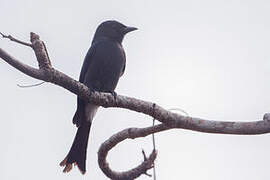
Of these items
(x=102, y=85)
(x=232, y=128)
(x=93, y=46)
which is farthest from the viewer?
(x=93, y=46)

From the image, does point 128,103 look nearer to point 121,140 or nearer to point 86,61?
point 121,140

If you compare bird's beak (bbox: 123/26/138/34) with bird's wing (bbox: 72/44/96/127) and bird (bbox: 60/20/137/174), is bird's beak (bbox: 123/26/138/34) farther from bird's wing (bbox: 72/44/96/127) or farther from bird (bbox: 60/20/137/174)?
bird's wing (bbox: 72/44/96/127)

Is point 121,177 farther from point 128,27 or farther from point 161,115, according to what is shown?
point 128,27

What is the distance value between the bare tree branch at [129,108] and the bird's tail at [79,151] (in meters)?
0.73

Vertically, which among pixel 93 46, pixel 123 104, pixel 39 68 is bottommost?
pixel 123 104

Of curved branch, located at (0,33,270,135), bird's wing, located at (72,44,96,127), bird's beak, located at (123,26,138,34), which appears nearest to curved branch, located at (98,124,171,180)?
curved branch, located at (0,33,270,135)

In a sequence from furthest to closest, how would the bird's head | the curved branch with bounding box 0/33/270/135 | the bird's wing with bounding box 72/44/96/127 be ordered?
the bird's head
the bird's wing with bounding box 72/44/96/127
the curved branch with bounding box 0/33/270/135

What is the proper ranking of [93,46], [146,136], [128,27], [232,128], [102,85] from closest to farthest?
[232,128], [146,136], [102,85], [93,46], [128,27]

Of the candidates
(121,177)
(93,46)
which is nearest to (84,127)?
(93,46)

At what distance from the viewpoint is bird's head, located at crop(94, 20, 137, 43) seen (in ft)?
18.1

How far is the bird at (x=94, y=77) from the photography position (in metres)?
4.66

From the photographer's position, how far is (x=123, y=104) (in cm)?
346

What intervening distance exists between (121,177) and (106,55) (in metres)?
1.67

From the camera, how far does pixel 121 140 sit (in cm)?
367
